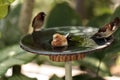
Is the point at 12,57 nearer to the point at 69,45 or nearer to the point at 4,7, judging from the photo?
the point at 4,7

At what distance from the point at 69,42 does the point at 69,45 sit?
38 mm

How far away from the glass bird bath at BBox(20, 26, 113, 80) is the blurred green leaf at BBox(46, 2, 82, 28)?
514 millimetres

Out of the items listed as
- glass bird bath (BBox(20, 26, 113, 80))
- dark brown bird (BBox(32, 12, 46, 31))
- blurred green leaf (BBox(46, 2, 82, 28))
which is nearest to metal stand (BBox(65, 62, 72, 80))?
glass bird bath (BBox(20, 26, 113, 80))

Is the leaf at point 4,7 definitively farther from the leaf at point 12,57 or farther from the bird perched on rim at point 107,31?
the bird perched on rim at point 107,31

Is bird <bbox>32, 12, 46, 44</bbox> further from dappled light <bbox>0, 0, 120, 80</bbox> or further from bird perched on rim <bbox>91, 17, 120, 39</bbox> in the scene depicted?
bird perched on rim <bbox>91, 17, 120, 39</bbox>

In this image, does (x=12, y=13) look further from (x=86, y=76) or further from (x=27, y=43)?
(x=27, y=43)

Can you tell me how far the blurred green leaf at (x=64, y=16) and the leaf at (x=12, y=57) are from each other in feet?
1.54

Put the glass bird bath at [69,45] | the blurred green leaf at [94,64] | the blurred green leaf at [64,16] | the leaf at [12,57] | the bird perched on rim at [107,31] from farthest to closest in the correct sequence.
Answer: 1. the blurred green leaf at [64,16]
2. the blurred green leaf at [94,64]
3. the leaf at [12,57]
4. the bird perched on rim at [107,31]
5. the glass bird bath at [69,45]

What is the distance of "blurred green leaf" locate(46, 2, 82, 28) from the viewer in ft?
6.88

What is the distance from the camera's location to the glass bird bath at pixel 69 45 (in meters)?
1.24

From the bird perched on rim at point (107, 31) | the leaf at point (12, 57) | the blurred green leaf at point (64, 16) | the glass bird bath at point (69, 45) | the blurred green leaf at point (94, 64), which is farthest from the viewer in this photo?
the blurred green leaf at point (64, 16)

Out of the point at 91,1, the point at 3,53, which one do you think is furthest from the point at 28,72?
the point at 91,1

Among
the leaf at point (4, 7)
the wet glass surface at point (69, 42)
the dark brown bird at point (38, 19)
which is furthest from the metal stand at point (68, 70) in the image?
the leaf at point (4, 7)

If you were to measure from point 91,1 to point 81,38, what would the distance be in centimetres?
207
